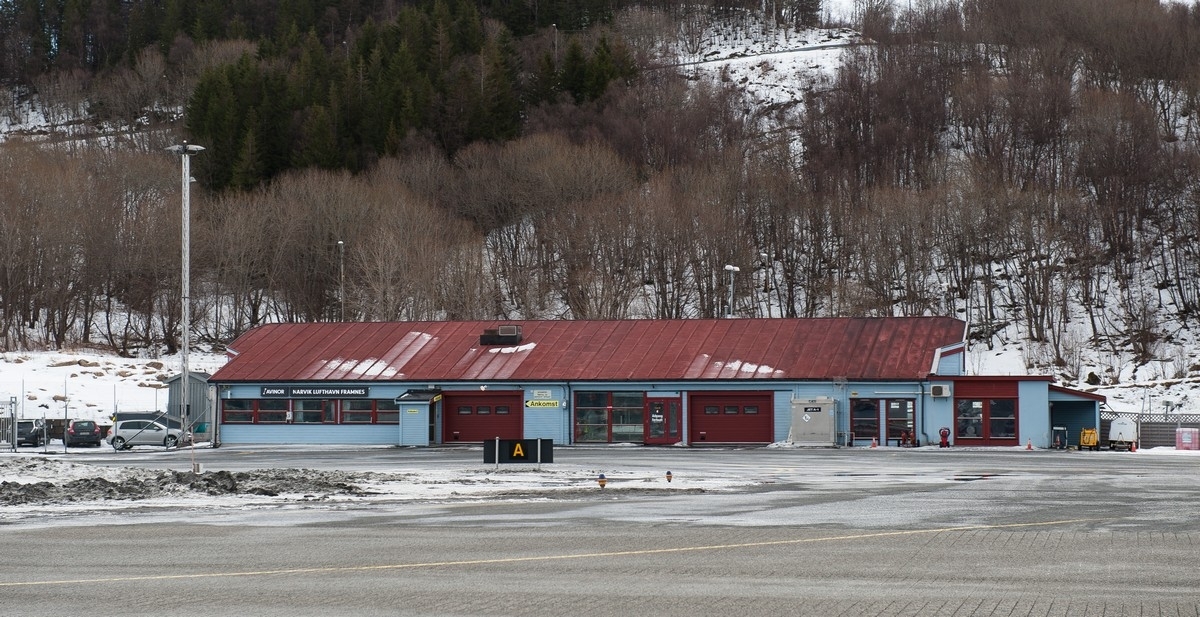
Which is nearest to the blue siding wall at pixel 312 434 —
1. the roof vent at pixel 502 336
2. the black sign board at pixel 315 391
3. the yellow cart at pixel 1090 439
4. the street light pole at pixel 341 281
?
the black sign board at pixel 315 391

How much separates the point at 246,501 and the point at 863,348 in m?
36.1

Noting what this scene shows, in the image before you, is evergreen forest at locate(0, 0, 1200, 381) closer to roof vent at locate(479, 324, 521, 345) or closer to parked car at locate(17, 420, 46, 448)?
roof vent at locate(479, 324, 521, 345)

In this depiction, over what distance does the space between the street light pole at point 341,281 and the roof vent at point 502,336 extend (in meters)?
19.7

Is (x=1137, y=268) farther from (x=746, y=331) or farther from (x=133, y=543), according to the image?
(x=133, y=543)

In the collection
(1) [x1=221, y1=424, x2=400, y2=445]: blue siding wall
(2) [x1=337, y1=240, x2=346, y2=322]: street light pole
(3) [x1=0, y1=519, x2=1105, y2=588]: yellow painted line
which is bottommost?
(1) [x1=221, y1=424, x2=400, y2=445]: blue siding wall

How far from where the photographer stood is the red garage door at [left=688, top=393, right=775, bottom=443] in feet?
178

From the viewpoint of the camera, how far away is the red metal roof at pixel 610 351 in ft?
180

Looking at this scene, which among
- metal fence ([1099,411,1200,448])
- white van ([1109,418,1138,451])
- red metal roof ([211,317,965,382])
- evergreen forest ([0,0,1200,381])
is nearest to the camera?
white van ([1109,418,1138,451])

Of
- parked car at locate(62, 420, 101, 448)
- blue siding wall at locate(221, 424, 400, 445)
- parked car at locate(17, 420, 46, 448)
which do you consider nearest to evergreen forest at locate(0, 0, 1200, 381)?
blue siding wall at locate(221, 424, 400, 445)

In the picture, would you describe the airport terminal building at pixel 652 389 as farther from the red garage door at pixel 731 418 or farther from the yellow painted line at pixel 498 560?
the yellow painted line at pixel 498 560

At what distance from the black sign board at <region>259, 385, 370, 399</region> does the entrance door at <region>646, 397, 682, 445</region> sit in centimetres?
1287

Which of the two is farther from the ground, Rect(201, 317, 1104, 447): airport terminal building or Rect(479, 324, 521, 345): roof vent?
Rect(479, 324, 521, 345): roof vent

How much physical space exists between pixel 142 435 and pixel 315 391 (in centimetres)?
762

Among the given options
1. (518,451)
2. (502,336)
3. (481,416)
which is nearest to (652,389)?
(481,416)
